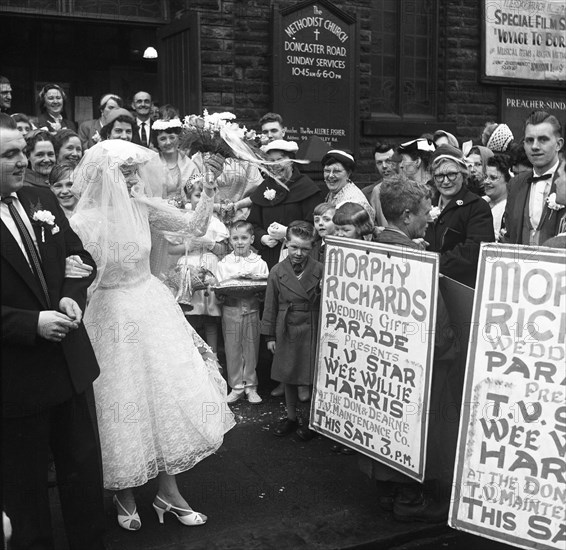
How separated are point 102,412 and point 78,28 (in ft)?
28.9

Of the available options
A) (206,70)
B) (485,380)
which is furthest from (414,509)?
(206,70)

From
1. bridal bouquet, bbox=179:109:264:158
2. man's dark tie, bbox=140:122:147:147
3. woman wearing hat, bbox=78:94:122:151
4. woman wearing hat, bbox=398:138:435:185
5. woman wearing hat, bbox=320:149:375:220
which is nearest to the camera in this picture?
bridal bouquet, bbox=179:109:264:158

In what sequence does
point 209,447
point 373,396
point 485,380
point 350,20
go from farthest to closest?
1. point 350,20
2. point 373,396
3. point 209,447
4. point 485,380

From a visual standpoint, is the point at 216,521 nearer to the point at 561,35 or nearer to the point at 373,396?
the point at 373,396

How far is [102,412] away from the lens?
4.01m

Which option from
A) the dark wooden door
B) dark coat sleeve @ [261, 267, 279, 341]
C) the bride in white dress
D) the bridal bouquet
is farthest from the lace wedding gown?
the dark wooden door

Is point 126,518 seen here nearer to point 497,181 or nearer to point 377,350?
point 377,350

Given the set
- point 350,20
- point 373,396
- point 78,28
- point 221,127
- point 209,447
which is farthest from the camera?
point 78,28

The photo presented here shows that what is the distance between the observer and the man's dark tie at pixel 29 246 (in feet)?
11.5

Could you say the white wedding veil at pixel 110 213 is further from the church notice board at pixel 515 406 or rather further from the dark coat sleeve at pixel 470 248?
the dark coat sleeve at pixel 470 248

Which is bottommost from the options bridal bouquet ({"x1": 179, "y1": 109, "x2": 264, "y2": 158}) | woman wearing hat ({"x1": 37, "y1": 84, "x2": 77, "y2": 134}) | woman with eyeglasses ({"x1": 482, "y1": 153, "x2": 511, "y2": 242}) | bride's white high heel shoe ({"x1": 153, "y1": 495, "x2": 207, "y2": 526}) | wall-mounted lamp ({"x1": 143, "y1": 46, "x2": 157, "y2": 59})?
bride's white high heel shoe ({"x1": 153, "y1": 495, "x2": 207, "y2": 526})

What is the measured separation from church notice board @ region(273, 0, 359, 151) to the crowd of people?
3.24m

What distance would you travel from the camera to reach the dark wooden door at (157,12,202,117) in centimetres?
911

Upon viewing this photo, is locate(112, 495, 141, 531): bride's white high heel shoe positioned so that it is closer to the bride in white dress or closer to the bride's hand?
the bride in white dress
